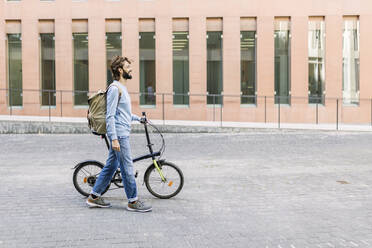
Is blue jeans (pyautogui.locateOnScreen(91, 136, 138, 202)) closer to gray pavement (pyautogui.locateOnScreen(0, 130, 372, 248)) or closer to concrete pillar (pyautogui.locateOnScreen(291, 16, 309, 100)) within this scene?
gray pavement (pyautogui.locateOnScreen(0, 130, 372, 248))

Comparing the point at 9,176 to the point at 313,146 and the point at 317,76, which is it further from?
the point at 317,76

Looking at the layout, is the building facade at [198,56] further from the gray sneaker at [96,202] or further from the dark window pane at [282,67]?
the gray sneaker at [96,202]

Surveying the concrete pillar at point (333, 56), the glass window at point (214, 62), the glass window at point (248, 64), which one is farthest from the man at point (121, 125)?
the concrete pillar at point (333, 56)

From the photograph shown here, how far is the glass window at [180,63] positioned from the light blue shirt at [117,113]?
1745cm

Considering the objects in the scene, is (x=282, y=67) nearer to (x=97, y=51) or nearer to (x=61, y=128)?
(x=97, y=51)

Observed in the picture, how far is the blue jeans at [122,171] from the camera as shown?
6.11 meters

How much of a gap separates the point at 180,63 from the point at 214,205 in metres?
17.5

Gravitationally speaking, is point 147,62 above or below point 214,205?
above

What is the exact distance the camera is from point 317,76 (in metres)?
23.3

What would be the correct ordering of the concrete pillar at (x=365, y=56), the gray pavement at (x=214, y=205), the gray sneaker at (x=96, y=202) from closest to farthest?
the gray pavement at (x=214, y=205) → the gray sneaker at (x=96, y=202) → the concrete pillar at (x=365, y=56)

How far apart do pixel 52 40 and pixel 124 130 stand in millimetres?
19014

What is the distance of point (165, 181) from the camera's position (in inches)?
273

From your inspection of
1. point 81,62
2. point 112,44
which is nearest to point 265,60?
point 112,44

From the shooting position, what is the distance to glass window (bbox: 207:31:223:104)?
2342 centimetres
